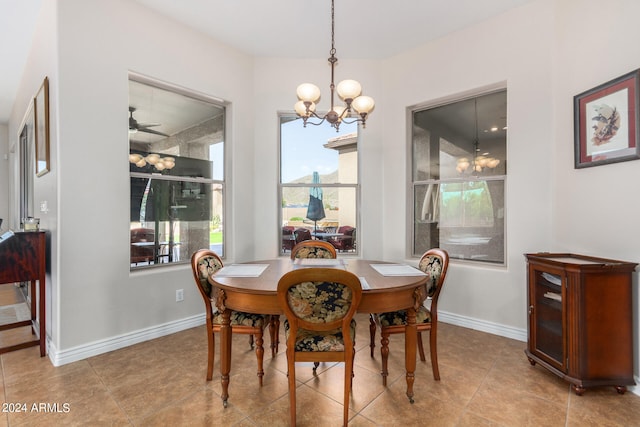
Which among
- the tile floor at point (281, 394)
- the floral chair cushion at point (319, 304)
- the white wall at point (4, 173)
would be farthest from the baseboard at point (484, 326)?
the white wall at point (4, 173)

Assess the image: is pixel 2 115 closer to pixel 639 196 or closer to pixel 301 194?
pixel 301 194

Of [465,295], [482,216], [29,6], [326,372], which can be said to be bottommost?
[326,372]

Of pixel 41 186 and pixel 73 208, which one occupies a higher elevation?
pixel 41 186

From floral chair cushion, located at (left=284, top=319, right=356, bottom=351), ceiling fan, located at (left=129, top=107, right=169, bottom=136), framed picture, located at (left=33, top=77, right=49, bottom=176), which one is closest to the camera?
floral chair cushion, located at (left=284, top=319, right=356, bottom=351)

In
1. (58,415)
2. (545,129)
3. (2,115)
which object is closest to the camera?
(58,415)

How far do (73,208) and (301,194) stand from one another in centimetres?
223

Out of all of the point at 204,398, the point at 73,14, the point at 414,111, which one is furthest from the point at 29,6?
the point at 414,111

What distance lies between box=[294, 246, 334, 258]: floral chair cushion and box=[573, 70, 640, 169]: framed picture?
224 cm

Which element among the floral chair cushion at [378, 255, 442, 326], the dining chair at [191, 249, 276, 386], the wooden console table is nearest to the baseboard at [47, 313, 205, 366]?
the wooden console table

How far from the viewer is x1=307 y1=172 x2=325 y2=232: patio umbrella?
3.72 m

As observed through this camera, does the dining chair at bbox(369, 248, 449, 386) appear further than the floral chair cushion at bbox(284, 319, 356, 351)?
Yes

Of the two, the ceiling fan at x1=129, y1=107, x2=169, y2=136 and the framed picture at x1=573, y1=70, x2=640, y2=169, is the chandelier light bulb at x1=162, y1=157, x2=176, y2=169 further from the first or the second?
the framed picture at x1=573, y1=70, x2=640, y2=169

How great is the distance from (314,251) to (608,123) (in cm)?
253

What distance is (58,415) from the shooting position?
172 cm
